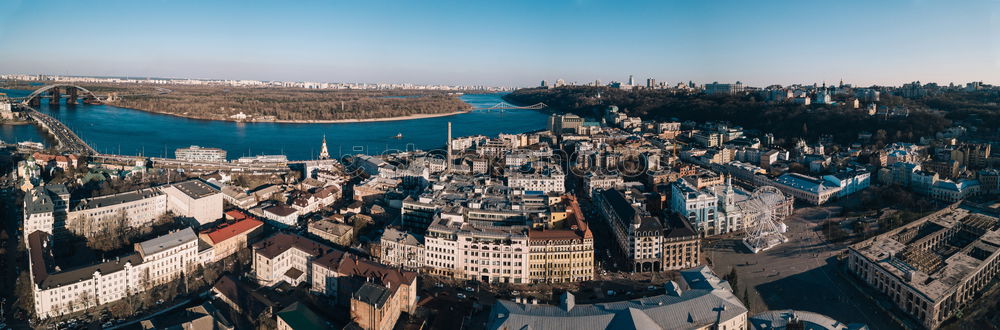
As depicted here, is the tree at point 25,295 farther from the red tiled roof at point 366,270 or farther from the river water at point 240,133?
the river water at point 240,133

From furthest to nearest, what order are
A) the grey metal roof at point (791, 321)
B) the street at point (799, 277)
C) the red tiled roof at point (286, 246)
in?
the red tiled roof at point (286, 246) → the street at point (799, 277) → the grey metal roof at point (791, 321)

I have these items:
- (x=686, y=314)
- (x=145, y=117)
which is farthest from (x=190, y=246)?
(x=145, y=117)

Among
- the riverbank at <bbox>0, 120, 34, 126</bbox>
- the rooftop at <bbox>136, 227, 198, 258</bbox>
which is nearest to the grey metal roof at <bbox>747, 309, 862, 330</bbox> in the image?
the rooftop at <bbox>136, 227, 198, 258</bbox>

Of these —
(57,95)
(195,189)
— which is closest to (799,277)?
(195,189)

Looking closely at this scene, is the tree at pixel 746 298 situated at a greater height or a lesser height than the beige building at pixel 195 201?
lesser

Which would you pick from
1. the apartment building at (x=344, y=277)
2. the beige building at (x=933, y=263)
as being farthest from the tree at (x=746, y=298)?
the apartment building at (x=344, y=277)
